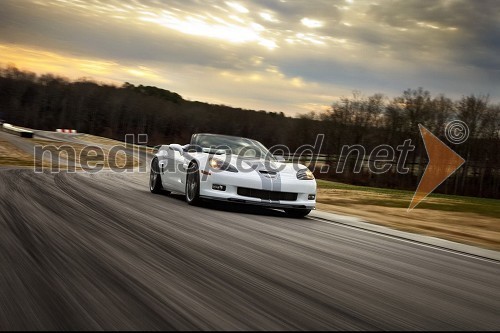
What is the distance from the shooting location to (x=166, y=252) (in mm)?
4492

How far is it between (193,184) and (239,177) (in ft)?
2.95

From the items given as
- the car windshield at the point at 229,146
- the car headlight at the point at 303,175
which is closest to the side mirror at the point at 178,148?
the car windshield at the point at 229,146

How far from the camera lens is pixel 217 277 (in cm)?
→ 369

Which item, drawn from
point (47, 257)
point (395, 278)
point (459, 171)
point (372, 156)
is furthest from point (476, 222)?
point (459, 171)

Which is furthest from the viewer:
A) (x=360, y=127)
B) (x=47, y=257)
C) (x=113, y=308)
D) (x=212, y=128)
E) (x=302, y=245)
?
(x=212, y=128)

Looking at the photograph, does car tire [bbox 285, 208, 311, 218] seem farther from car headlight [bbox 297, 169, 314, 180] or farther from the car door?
the car door

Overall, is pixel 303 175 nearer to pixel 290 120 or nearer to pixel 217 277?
pixel 217 277

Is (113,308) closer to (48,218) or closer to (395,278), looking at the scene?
(395,278)

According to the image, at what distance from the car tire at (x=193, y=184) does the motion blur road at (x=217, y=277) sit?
6.19 ft

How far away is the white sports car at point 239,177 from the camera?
8.63 metres

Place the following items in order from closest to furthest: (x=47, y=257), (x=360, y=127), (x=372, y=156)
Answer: (x=47, y=257)
(x=372, y=156)
(x=360, y=127)

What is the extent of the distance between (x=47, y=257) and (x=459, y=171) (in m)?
74.0

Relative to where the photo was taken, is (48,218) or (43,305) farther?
(48,218)

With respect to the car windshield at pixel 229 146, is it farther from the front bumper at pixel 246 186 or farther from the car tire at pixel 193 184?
the front bumper at pixel 246 186
